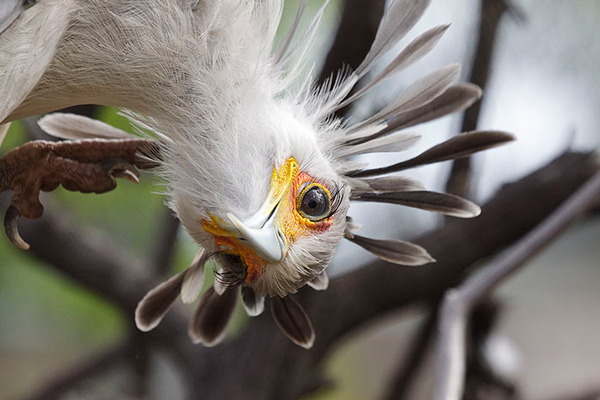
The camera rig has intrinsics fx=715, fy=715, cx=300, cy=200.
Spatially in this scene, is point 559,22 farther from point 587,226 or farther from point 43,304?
point 43,304

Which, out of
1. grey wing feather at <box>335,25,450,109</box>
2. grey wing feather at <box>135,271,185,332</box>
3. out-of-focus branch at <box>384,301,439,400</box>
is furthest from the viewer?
out-of-focus branch at <box>384,301,439,400</box>

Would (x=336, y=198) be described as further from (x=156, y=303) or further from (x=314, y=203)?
(x=156, y=303)

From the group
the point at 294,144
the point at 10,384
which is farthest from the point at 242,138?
the point at 10,384

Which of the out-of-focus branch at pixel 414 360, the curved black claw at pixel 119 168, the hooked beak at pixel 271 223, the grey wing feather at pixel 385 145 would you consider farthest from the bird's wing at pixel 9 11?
the out-of-focus branch at pixel 414 360

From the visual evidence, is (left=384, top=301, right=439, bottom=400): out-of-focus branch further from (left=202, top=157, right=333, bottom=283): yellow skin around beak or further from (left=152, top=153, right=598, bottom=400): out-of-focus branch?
(left=202, top=157, right=333, bottom=283): yellow skin around beak

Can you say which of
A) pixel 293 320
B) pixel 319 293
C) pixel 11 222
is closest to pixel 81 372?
pixel 319 293

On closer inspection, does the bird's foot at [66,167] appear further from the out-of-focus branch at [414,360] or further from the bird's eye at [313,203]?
the out-of-focus branch at [414,360]

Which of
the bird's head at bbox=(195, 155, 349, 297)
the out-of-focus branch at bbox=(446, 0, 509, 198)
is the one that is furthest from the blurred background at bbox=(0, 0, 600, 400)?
the bird's head at bbox=(195, 155, 349, 297)
